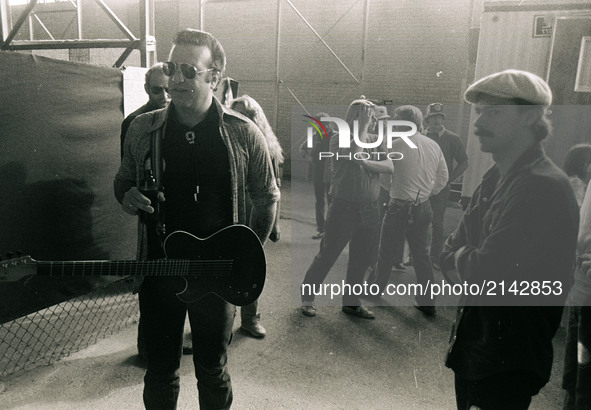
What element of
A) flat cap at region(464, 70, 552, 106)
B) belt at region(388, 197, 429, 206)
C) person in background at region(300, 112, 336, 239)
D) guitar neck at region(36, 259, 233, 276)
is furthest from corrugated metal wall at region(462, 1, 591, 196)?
guitar neck at region(36, 259, 233, 276)

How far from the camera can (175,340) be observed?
2240 millimetres

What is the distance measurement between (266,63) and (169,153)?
12.5m

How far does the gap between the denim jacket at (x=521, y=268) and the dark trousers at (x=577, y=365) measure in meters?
0.88

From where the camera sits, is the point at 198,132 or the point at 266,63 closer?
the point at 198,132

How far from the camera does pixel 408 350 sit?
155 inches

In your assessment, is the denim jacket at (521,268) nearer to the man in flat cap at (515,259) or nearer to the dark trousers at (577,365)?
the man in flat cap at (515,259)

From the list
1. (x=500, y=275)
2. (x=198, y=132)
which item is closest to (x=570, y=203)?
(x=500, y=275)

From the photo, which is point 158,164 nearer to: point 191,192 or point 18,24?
point 191,192

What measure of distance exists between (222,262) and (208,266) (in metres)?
0.07

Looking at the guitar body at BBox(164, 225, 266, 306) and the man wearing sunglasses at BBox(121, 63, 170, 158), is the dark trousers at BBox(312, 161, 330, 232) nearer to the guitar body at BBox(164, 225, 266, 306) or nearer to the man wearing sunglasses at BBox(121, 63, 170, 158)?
the man wearing sunglasses at BBox(121, 63, 170, 158)

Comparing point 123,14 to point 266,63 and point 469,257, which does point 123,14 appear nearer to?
point 266,63

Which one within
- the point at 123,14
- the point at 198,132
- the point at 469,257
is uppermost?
the point at 123,14

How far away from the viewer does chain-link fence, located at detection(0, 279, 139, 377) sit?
3.47 meters

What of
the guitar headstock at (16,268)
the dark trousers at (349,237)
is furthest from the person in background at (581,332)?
the guitar headstock at (16,268)
